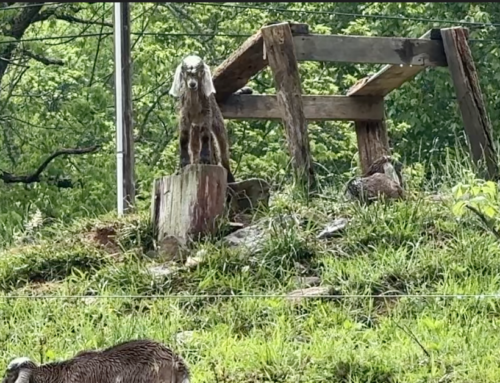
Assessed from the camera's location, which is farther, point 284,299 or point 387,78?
point 387,78

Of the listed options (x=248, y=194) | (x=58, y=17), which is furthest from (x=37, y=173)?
(x=248, y=194)

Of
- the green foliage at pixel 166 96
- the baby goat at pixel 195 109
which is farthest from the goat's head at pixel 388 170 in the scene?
the green foliage at pixel 166 96

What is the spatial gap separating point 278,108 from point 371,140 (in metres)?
0.99

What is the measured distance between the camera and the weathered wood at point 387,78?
23.8 feet

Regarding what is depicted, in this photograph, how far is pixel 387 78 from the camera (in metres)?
7.56

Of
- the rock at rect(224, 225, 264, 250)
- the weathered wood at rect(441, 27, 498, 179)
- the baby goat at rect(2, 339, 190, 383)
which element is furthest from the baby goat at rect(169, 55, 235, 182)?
the baby goat at rect(2, 339, 190, 383)

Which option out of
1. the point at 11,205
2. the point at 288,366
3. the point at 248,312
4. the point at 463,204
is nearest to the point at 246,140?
the point at 11,205

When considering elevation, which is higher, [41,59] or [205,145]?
[41,59]

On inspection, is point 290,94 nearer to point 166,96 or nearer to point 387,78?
point 387,78

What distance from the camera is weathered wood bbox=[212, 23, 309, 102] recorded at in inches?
275

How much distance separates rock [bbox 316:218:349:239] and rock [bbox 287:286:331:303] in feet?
2.57

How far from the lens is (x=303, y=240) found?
5992mm

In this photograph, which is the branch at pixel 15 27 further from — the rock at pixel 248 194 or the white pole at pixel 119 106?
the rock at pixel 248 194

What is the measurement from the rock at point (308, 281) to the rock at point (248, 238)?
46cm
